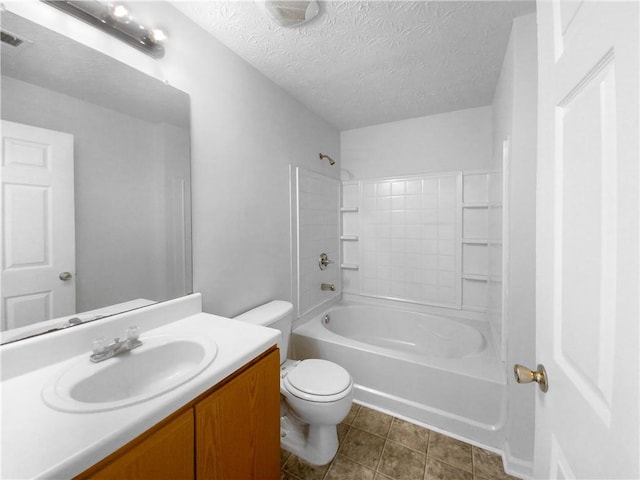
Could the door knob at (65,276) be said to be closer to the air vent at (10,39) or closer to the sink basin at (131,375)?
the sink basin at (131,375)

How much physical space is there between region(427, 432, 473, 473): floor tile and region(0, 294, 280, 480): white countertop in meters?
1.25

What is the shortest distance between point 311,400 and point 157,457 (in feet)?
2.81

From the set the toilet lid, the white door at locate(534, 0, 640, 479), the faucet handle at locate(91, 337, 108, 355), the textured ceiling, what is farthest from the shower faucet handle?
the white door at locate(534, 0, 640, 479)

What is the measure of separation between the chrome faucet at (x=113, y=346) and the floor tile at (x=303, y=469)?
1099 mm

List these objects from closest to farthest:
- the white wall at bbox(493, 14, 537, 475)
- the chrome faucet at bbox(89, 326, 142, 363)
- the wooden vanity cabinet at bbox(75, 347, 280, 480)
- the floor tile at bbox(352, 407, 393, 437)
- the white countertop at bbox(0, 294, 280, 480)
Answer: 1. the white countertop at bbox(0, 294, 280, 480)
2. the wooden vanity cabinet at bbox(75, 347, 280, 480)
3. the chrome faucet at bbox(89, 326, 142, 363)
4. the white wall at bbox(493, 14, 537, 475)
5. the floor tile at bbox(352, 407, 393, 437)

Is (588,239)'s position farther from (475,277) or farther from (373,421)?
(475,277)

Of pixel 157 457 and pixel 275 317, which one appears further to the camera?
pixel 275 317

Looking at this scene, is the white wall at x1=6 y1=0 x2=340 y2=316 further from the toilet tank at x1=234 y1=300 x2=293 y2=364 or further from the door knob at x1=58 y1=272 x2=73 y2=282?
the door knob at x1=58 y1=272 x2=73 y2=282

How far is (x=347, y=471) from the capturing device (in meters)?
1.40

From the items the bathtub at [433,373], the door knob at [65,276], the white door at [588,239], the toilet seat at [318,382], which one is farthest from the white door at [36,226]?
the bathtub at [433,373]

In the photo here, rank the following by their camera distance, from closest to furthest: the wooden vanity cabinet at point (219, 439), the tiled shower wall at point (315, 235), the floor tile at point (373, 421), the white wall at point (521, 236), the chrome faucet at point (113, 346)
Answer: the wooden vanity cabinet at point (219, 439) < the chrome faucet at point (113, 346) < the white wall at point (521, 236) < the floor tile at point (373, 421) < the tiled shower wall at point (315, 235)

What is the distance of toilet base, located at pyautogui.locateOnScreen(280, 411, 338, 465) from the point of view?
4.78 feet

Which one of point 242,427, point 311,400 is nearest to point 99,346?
point 242,427

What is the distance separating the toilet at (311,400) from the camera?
54.6 inches
